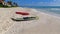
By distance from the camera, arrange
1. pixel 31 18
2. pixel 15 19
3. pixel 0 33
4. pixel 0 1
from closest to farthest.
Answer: pixel 0 33 < pixel 15 19 < pixel 31 18 < pixel 0 1

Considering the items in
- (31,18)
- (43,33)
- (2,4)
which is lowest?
(2,4)

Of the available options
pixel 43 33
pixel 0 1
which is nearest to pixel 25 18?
pixel 43 33

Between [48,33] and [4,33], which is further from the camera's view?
[48,33]

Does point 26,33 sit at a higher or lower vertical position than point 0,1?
higher

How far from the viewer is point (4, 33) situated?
9766mm

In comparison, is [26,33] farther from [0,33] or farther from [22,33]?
[0,33]

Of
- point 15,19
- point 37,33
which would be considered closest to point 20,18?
point 15,19

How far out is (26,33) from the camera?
10.3 metres

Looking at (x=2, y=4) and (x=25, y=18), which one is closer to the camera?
(x=25, y=18)

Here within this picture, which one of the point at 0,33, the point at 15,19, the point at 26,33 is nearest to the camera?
the point at 0,33

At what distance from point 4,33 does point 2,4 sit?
135 feet

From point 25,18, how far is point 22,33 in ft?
23.7

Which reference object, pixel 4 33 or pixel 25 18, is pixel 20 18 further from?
pixel 4 33

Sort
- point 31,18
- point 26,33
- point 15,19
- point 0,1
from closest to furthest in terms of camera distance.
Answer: point 26,33 → point 15,19 → point 31,18 → point 0,1
